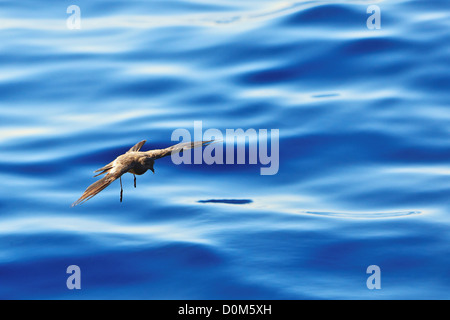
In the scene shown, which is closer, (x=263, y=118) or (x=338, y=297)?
(x=338, y=297)

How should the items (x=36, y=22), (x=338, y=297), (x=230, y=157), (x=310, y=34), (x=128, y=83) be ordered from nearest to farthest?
(x=338, y=297)
(x=230, y=157)
(x=128, y=83)
(x=310, y=34)
(x=36, y=22)

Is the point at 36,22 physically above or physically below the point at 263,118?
above

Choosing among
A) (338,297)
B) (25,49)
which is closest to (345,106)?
(338,297)

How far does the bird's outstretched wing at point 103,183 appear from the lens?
636 centimetres

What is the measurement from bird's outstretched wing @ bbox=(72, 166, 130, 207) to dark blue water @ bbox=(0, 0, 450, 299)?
7.79ft

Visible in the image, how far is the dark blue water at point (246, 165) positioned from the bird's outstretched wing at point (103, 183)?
2.38 metres

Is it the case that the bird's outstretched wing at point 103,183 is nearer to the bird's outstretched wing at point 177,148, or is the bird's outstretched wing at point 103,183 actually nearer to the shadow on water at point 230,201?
the bird's outstretched wing at point 177,148

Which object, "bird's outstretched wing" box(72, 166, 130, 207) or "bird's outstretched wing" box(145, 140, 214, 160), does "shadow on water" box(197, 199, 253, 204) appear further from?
"bird's outstretched wing" box(72, 166, 130, 207)

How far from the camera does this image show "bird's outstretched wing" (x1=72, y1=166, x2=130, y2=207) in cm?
Answer: 636

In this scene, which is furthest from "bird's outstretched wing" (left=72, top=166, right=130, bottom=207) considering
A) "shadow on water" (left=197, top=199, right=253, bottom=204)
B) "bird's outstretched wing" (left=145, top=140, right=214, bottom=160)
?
"shadow on water" (left=197, top=199, right=253, bottom=204)

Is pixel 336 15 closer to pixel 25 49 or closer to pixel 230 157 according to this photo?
pixel 230 157

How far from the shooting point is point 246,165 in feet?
37.4

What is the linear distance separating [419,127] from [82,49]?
266 inches

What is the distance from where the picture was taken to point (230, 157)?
11.5m
